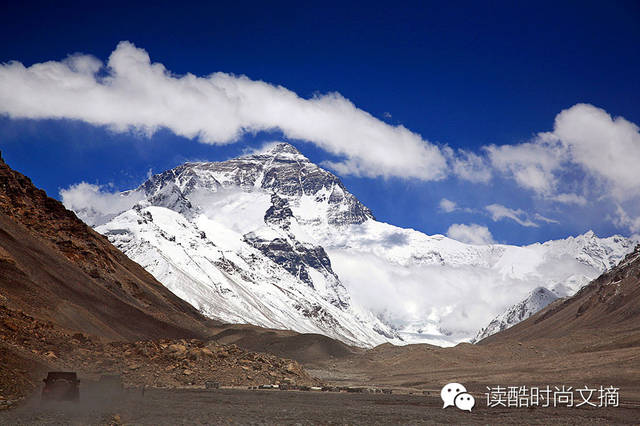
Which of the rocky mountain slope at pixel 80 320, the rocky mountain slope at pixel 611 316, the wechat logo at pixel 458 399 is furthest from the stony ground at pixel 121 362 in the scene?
the rocky mountain slope at pixel 611 316

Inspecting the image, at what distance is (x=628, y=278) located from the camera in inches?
7392

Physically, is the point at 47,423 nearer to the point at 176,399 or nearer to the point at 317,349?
the point at 176,399

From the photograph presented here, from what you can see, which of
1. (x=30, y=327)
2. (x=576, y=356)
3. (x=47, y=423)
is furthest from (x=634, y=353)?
(x=47, y=423)

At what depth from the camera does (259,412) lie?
1748 inches

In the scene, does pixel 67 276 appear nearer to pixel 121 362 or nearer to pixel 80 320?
pixel 80 320

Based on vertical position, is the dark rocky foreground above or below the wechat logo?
below

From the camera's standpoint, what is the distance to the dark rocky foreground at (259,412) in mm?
36656

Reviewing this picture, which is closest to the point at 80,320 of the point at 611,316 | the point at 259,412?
the point at 259,412

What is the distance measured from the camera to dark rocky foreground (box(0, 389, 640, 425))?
120 ft

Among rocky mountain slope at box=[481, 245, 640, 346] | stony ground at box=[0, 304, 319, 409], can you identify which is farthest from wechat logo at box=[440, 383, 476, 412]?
rocky mountain slope at box=[481, 245, 640, 346]

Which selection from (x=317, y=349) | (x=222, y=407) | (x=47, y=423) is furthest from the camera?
(x=317, y=349)

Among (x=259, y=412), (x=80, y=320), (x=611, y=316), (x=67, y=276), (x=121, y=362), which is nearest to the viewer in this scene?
(x=259, y=412)

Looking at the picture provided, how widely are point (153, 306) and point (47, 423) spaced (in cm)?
12041

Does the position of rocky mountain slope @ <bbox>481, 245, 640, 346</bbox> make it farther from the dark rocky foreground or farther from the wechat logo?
the dark rocky foreground
